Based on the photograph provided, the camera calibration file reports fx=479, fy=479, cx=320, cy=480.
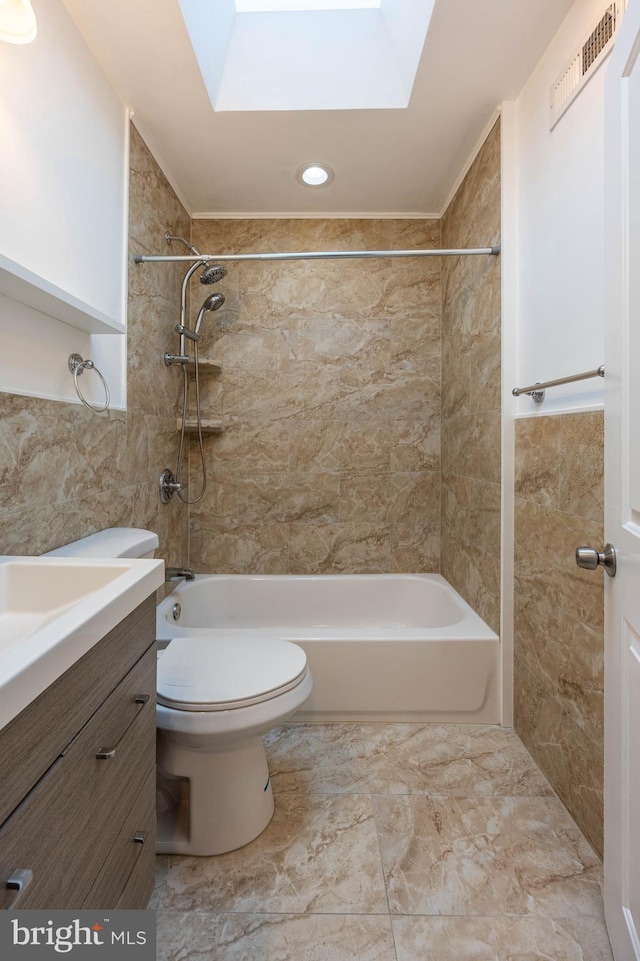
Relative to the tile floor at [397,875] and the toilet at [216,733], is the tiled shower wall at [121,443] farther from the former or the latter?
the tile floor at [397,875]

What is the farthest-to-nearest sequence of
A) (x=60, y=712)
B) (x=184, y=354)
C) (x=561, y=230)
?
(x=184, y=354), (x=561, y=230), (x=60, y=712)

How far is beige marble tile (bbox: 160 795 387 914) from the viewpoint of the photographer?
1.15 m

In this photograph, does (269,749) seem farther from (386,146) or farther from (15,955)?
(386,146)

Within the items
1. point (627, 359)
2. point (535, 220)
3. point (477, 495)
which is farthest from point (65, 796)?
point (535, 220)

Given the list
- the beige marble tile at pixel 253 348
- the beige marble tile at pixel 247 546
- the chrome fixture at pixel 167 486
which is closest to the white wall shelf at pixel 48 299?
the chrome fixture at pixel 167 486

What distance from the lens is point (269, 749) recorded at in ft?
5.72

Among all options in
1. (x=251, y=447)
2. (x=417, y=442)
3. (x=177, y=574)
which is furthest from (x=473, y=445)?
(x=177, y=574)

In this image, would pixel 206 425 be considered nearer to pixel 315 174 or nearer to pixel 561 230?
pixel 315 174

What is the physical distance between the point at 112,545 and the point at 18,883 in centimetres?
99

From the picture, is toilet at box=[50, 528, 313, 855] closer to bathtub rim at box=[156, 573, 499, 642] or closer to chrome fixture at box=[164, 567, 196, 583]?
bathtub rim at box=[156, 573, 499, 642]

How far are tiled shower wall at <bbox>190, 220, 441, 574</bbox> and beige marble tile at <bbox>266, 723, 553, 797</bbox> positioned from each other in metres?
1.00

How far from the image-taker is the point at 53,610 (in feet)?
3.31

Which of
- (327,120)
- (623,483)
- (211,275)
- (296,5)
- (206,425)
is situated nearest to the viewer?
(623,483)

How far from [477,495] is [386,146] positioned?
1.57m
